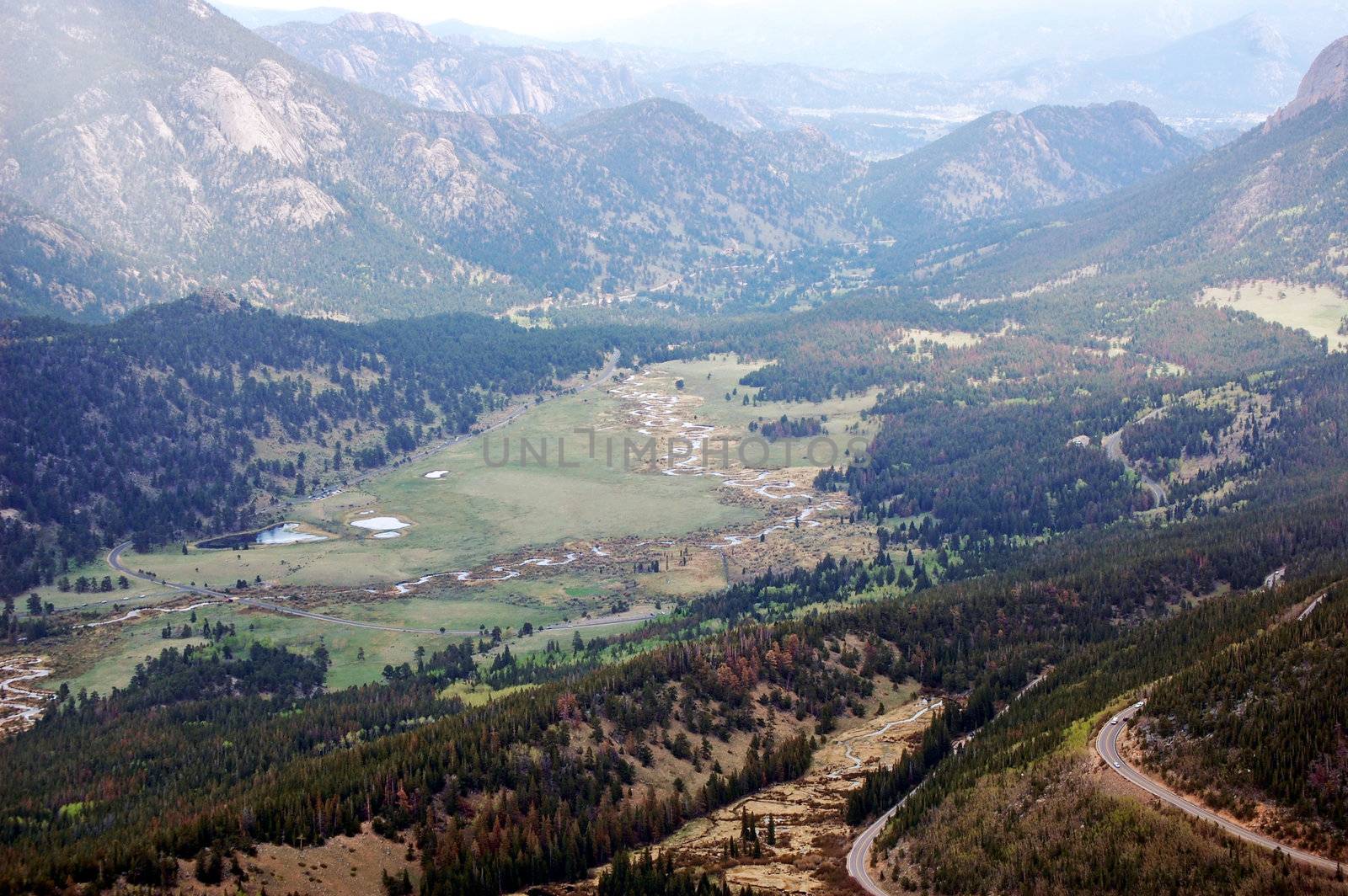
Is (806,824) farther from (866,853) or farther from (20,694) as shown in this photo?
(20,694)

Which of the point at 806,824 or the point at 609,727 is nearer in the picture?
the point at 806,824

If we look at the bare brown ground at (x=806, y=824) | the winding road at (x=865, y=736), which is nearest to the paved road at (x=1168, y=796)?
the bare brown ground at (x=806, y=824)

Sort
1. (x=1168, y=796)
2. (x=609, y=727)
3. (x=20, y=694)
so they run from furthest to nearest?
(x=20, y=694) → (x=609, y=727) → (x=1168, y=796)

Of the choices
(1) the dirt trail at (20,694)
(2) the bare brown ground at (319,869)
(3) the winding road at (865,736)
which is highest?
(2) the bare brown ground at (319,869)

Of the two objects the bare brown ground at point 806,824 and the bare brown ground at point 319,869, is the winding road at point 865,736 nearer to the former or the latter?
the bare brown ground at point 806,824

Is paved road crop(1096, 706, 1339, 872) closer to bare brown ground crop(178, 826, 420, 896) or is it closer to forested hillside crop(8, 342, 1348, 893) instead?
forested hillside crop(8, 342, 1348, 893)

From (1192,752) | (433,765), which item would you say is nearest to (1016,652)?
(1192,752)

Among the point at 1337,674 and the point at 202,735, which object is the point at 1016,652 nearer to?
the point at 1337,674

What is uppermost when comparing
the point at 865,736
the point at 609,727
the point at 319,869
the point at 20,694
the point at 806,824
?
the point at 609,727

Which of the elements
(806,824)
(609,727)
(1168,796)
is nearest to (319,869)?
(609,727)
